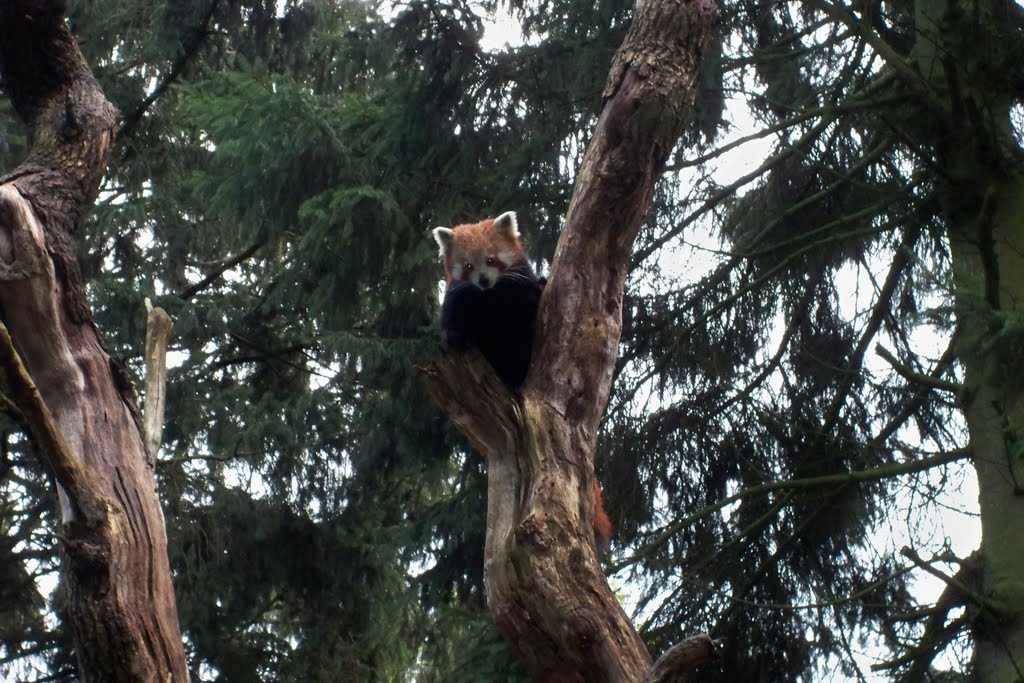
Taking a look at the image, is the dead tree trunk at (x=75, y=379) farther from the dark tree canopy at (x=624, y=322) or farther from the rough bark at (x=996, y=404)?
the rough bark at (x=996, y=404)

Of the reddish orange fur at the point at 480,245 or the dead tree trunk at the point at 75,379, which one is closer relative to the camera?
the dead tree trunk at the point at 75,379

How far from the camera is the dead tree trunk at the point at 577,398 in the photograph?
12.9ft

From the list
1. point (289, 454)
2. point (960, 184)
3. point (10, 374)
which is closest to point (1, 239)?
point (10, 374)

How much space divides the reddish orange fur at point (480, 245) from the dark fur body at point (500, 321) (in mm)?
496

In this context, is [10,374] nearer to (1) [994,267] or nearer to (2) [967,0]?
(1) [994,267]

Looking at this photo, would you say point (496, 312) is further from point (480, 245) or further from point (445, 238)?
point (445, 238)

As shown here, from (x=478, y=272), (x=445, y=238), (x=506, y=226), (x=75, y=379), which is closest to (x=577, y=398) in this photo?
(x=478, y=272)

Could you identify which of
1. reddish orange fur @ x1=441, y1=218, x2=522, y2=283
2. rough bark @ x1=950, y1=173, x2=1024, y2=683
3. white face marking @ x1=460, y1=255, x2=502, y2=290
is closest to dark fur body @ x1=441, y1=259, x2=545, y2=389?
white face marking @ x1=460, y1=255, x2=502, y2=290

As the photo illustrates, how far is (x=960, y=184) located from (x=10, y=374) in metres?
5.04

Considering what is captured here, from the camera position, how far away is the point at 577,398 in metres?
4.44

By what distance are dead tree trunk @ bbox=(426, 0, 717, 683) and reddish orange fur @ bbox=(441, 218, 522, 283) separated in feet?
5.61

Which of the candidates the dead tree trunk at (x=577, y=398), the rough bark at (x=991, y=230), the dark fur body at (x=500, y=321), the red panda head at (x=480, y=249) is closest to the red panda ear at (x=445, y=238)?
the red panda head at (x=480, y=249)

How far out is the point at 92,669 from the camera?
452 centimetres

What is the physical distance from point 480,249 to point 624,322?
2142 mm
